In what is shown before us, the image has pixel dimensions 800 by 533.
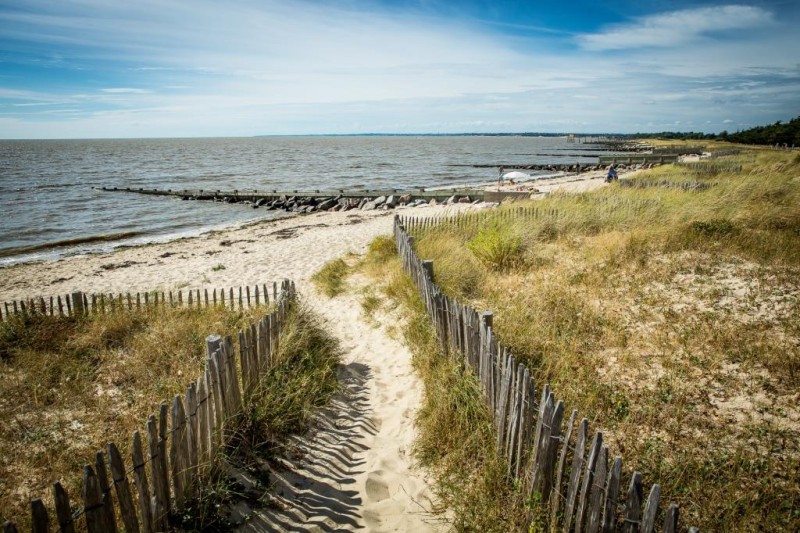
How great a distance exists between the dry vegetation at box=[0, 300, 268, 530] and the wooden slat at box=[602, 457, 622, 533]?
4043mm

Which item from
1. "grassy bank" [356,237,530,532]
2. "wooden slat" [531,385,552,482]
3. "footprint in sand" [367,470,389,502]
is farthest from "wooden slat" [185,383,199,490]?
"wooden slat" [531,385,552,482]

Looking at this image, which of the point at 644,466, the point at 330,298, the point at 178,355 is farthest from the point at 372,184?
the point at 644,466

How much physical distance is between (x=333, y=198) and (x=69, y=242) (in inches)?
601

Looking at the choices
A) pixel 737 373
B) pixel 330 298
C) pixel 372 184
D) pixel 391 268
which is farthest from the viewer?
pixel 372 184

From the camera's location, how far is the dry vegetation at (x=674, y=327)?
3.51m

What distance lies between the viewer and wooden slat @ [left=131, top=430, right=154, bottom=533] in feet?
8.68

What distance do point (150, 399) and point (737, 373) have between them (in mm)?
6875

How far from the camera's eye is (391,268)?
9.98 metres

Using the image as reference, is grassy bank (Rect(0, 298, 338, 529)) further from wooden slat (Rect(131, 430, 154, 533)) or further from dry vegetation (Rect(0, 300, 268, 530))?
wooden slat (Rect(131, 430, 154, 533))

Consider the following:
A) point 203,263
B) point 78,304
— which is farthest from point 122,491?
point 203,263

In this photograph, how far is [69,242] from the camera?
19.1 metres

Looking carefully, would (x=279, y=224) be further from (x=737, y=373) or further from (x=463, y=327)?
(x=737, y=373)

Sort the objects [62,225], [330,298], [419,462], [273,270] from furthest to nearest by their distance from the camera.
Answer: [62,225], [273,270], [330,298], [419,462]

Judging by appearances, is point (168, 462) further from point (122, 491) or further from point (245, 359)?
point (245, 359)
